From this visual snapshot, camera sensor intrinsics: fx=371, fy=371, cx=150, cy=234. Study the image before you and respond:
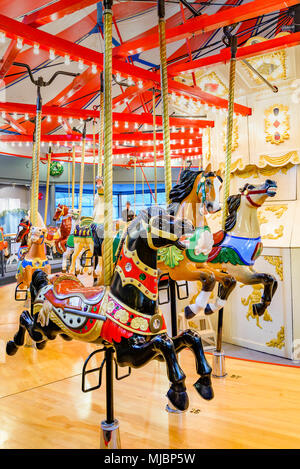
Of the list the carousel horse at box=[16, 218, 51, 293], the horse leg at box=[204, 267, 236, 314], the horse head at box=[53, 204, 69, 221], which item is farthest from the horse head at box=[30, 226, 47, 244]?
the horse head at box=[53, 204, 69, 221]

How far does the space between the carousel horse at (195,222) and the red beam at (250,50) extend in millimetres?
1738

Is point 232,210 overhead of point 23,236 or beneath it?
overhead

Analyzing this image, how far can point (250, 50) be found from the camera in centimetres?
340

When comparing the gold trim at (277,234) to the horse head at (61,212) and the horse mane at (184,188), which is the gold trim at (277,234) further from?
the horse head at (61,212)

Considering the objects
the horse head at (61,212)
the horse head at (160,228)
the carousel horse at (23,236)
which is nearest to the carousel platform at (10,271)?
the horse head at (61,212)

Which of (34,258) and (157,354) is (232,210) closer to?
(157,354)

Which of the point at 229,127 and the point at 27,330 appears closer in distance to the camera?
the point at 27,330

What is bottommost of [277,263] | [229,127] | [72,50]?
[277,263]

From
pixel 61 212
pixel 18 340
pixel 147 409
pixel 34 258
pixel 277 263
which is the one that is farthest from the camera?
pixel 61 212

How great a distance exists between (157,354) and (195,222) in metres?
1.06

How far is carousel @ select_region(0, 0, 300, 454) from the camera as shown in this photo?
164 cm

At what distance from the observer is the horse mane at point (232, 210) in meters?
2.74

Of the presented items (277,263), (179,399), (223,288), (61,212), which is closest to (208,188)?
(223,288)
